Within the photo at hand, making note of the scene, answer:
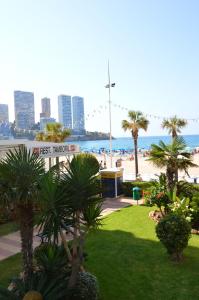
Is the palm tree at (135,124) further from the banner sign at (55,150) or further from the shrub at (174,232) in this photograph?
the shrub at (174,232)

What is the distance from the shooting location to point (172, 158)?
51.8 ft

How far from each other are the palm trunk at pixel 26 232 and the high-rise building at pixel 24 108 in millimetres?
155941

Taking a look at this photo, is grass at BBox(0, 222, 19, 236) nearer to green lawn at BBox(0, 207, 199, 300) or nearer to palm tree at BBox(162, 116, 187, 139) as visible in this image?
green lawn at BBox(0, 207, 199, 300)

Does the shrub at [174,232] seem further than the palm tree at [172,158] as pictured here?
No

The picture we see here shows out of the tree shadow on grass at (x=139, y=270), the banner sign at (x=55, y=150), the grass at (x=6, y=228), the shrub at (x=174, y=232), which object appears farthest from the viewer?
the banner sign at (x=55, y=150)

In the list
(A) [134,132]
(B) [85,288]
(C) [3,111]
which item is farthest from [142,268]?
(C) [3,111]

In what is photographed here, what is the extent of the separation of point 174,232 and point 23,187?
5.37 m

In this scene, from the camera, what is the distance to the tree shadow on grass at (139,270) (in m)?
8.65

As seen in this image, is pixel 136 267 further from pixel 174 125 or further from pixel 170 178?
pixel 174 125

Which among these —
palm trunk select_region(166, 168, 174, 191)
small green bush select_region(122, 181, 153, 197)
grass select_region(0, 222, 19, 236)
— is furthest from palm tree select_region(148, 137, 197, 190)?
grass select_region(0, 222, 19, 236)

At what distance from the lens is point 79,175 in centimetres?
678

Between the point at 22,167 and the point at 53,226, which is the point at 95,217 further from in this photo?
the point at 22,167

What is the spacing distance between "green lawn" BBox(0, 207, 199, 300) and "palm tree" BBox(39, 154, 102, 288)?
243 cm

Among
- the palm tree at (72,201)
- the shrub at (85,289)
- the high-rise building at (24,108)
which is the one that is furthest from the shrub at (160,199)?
the high-rise building at (24,108)
